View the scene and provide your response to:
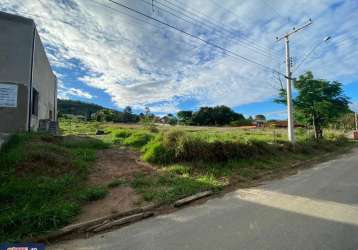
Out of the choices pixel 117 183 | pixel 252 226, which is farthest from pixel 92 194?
pixel 252 226

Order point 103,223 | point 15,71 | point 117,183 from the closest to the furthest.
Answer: point 103,223, point 117,183, point 15,71

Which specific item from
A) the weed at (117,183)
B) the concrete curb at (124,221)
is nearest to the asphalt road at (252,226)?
the concrete curb at (124,221)

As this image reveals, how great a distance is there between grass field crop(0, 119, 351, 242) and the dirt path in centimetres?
18

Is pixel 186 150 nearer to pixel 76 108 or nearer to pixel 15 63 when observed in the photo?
pixel 15 63

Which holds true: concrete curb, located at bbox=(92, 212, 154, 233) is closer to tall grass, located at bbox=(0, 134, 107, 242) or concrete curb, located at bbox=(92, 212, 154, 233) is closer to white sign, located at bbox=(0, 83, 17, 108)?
tall grass, located at bbox=(0, 134, 107, 242)

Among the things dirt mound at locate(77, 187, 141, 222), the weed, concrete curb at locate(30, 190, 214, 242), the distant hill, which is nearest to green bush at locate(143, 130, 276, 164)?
the weed

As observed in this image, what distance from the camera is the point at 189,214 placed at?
164 inches

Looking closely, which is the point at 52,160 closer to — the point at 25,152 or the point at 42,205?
the point at 25,152

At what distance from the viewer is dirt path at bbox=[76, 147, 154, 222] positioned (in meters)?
4.21

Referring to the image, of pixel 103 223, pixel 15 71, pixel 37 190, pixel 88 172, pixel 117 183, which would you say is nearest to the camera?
pixel 103 223

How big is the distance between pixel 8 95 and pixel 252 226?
406 inches

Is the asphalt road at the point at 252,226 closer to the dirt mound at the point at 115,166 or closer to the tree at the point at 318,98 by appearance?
the dirt mound at the point at 115,166

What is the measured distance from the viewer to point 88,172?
6223mm

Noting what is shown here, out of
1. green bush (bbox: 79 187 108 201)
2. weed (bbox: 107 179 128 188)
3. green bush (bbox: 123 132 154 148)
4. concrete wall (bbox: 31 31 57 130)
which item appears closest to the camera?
green bush (bbox: 79 187 108 201)
